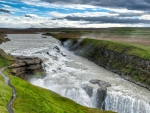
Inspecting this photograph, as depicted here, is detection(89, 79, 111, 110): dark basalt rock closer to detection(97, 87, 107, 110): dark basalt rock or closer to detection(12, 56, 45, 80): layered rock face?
detection(97, 87, 107, 110): dark basalt rock

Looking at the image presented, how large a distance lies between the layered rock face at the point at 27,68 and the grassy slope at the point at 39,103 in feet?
51.6

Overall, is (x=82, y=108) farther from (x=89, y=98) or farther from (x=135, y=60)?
(x=135, y=60)

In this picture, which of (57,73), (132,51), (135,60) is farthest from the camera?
(132,51)

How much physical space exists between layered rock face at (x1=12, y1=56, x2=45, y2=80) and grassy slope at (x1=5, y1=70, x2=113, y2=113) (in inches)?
619

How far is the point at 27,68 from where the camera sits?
223 feet

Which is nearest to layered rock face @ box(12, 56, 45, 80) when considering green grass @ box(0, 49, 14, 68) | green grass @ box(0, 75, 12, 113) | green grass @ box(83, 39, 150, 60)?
green grass @ box(0, 49, 14, 68)

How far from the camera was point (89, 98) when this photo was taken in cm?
5422

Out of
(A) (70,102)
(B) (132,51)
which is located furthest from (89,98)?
(B) (132,51)

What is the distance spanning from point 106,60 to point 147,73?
25.2 meters

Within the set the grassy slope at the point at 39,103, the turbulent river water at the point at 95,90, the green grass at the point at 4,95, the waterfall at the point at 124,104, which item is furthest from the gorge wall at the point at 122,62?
the green grass at the point at 4,95

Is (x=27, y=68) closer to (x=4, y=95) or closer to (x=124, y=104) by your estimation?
(x=4, y=95)

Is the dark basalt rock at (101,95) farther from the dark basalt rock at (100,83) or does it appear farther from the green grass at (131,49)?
the green grass at (131,49)

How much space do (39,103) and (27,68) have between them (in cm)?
3015

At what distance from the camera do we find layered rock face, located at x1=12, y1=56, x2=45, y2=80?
65.1m
